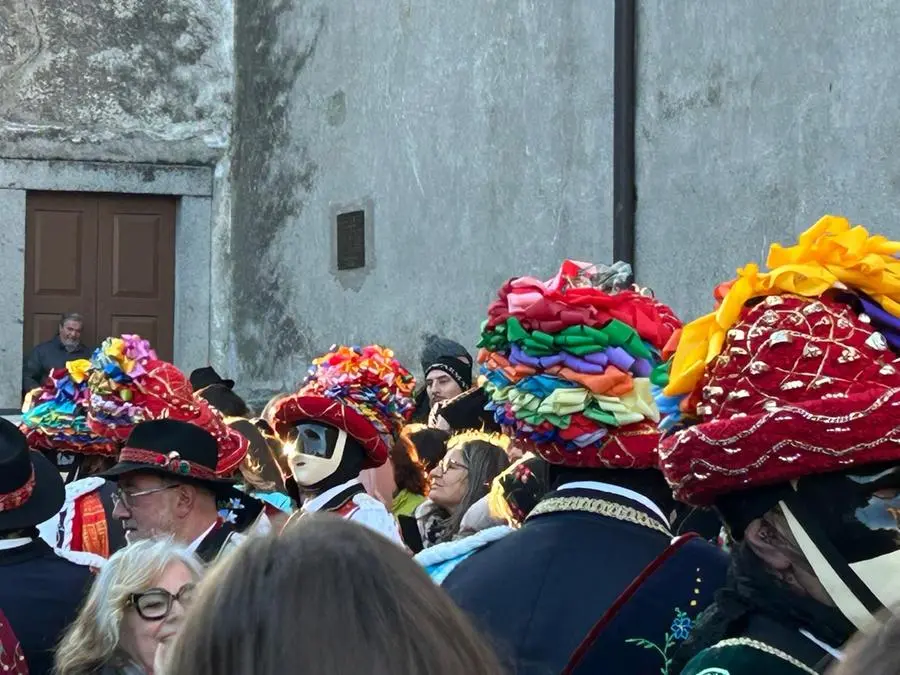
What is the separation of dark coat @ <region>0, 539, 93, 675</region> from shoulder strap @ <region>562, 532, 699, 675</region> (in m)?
1.64

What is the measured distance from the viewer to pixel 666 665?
3.00 metres

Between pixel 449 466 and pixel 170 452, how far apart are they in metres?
1.78

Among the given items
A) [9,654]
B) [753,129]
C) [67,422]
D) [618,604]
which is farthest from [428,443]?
[618,604]

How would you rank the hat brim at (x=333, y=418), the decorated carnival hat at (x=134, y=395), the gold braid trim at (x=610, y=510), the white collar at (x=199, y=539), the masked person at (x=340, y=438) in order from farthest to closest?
the hat brim at (x=333, y=418)
the masked person at (x=340, y=438)
the decorated carnival hat at (x=134, y=395)
the white collar at (x=199, y=539)
the gold braid trim at (x=610, y=510)

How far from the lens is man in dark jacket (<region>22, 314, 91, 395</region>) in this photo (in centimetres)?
1419

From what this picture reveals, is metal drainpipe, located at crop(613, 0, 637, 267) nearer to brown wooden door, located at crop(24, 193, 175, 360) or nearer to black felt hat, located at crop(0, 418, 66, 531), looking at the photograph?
black felt hat, located at crop(0, 418, 66, 531)

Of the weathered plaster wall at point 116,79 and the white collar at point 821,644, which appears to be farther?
the weathered plaster wall at point 116,79

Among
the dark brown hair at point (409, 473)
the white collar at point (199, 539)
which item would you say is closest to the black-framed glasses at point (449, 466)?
the dark brown hair at point (409, 473)

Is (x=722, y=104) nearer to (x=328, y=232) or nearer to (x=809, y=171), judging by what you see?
(x=809, y=171)

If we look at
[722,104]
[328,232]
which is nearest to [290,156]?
[328,232]

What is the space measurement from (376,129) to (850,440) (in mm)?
10516

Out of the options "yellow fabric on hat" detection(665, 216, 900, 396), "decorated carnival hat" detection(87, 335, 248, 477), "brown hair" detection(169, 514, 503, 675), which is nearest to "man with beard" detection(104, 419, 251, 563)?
"decorated carnival hat" detection(87, 335, 248, 477)

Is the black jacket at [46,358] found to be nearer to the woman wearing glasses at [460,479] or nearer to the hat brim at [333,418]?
the woman wearing glasses at [460,479]

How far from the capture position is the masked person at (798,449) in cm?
242
